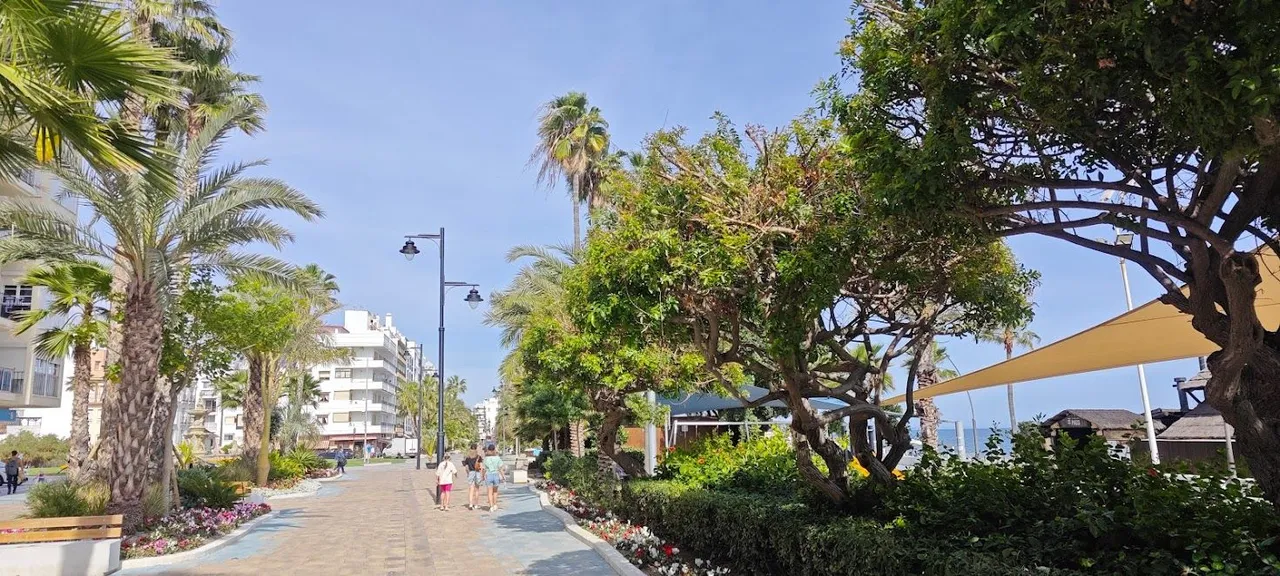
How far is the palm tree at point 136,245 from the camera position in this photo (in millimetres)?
13125

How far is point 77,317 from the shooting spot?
65.2 feet

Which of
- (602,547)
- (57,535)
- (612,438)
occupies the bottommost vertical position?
(602,547)

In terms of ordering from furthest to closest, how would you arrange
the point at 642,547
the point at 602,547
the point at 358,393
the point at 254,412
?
the point at 358,393 → the point at 254,412 → the point at 602,547 → the point at 642,547

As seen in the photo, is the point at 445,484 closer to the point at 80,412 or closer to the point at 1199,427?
the point at 80,412

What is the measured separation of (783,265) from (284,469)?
86.6 feet

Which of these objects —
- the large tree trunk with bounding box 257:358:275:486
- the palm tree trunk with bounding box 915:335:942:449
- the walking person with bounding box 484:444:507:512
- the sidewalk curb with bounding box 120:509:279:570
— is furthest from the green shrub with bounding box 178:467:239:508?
the palm tree trunk with bounding box 915:335:942:449

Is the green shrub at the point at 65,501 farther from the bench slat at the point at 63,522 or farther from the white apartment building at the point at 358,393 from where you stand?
the white apartment building at the point at 358,393

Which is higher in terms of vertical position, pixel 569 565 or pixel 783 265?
pixel 783 265

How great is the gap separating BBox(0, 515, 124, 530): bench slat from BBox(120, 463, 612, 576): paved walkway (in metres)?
0.73

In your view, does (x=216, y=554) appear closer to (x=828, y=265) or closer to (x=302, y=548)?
(x=302, y=548)

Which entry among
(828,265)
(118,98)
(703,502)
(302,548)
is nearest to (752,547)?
(703,502)

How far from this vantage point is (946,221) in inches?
240

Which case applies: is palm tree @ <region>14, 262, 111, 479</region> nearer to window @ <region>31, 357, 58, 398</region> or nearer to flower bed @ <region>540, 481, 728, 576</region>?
flower bed @ <region>540, 481, 728, 576</region>

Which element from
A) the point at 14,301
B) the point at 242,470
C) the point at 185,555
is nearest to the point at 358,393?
the point at 14,301
